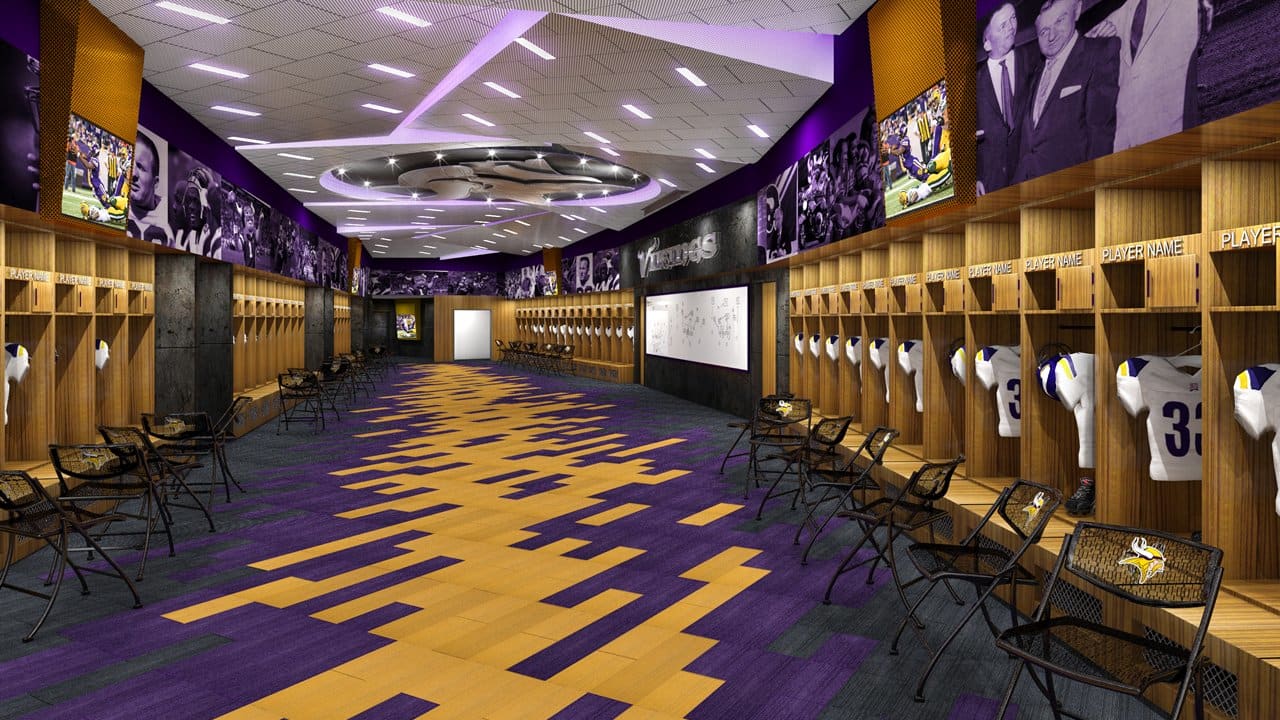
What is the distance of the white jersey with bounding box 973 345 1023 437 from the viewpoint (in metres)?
4.69

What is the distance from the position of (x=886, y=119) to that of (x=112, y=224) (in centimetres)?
583

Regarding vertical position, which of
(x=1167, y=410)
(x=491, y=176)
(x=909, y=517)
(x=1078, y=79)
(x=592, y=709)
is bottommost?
(x=592, y=709)

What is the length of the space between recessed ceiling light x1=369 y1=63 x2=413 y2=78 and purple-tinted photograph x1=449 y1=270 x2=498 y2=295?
21881 mm

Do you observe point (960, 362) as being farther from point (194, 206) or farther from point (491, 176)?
point (491, 176)

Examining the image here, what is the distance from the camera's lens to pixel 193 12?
5270mm

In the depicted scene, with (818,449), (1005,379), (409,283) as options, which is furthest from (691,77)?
(409,283)

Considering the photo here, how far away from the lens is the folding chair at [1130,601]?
6.94 feet

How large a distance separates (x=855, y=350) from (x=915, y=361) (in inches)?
48.7

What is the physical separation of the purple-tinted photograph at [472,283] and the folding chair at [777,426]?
22.9 meters

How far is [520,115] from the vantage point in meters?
8.05

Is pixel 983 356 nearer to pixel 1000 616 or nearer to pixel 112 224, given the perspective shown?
pixel 1000 616

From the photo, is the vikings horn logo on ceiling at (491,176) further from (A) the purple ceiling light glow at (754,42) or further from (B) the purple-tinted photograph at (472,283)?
(B) the purple-tinted photograph at (472,283)

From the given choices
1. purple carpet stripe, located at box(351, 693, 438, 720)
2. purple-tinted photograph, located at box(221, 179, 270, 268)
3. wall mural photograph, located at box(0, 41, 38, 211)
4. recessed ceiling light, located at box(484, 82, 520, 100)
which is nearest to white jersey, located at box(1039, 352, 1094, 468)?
purple carpet stripe, located at box(351, 693, 438, 720)

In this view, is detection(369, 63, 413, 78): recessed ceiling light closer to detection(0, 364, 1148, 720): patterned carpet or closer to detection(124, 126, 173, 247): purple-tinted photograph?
detection(124, 126, 173, 247): purple-tinted photograph
